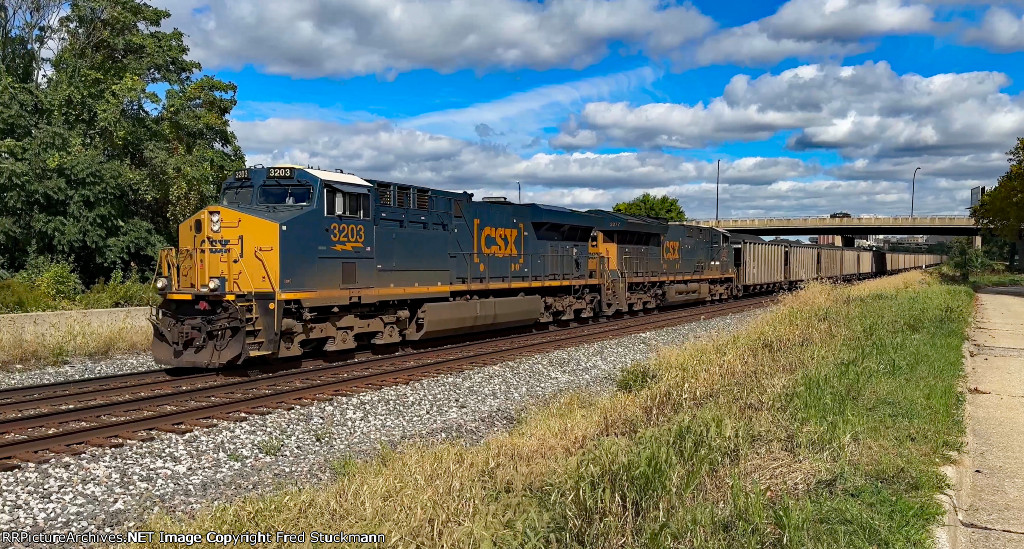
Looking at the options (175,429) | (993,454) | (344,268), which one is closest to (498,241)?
(344,268)

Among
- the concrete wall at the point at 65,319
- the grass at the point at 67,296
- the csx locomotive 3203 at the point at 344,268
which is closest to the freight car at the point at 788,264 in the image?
the csx locomotive 3203 at the point at 344,268

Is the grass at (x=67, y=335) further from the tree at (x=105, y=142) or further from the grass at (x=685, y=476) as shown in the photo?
the grass at (x=685, y=476)

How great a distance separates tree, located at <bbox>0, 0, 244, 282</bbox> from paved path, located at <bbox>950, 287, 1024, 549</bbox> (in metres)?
19.7

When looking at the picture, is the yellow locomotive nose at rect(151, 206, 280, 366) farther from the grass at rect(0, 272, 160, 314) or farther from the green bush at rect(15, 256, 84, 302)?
the green bush at rect(15, 256, 84, 302)

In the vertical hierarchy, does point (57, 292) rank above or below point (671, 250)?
below

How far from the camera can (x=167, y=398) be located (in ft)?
31.3

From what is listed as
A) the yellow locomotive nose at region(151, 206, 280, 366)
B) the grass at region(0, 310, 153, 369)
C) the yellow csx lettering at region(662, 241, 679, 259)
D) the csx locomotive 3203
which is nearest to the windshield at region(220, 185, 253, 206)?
the csx locomotive 3203

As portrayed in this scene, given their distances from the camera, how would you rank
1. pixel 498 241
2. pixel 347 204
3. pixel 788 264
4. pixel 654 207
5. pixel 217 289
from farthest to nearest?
pixel 654 207, pixel 788 264, pixel 498 241, pixel 347 204, pixel 217 289

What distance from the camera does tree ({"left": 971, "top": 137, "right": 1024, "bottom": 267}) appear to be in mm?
30325

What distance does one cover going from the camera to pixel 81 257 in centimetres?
1978

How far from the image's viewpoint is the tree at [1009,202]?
99.5ft

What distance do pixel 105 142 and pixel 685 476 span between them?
69.8 feet

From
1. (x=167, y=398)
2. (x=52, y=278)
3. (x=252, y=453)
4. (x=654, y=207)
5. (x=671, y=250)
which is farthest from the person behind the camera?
(x=654, y=207)

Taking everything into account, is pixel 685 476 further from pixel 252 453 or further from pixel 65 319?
A: pixel 65 319
